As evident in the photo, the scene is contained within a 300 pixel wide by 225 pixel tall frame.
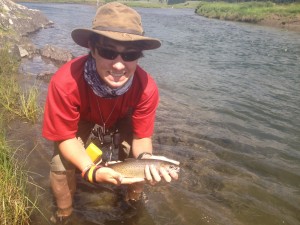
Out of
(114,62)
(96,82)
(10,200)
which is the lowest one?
(10,200)

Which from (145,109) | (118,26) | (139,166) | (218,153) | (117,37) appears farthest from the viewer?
(218,153)

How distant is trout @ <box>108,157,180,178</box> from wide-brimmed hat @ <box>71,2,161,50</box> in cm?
Answer: 132

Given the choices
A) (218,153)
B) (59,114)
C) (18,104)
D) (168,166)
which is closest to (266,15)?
(218,153)

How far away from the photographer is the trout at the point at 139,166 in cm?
368

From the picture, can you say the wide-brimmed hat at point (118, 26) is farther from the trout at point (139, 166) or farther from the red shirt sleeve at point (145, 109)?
the trout at point (139, 166)

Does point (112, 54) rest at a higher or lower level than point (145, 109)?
higher

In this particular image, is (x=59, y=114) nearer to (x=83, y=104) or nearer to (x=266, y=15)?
(x=83, y=104)

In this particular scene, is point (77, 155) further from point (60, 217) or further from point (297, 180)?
point (297, 180)

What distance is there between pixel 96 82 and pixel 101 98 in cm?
32

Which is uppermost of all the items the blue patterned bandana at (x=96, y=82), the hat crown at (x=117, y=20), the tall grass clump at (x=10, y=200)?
the hat crown at (x=117, y=20)

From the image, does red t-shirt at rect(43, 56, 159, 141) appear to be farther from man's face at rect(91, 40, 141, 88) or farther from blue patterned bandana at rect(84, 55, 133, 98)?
man's face at rect(91, 40, 141, 88)

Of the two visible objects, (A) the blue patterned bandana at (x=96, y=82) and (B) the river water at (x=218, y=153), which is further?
(B) the river water at (x=218, y=153)

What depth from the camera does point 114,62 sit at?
366cm

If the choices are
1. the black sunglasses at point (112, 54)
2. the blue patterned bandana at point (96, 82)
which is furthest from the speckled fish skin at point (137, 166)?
the black sunglasses at point (112, 54)
